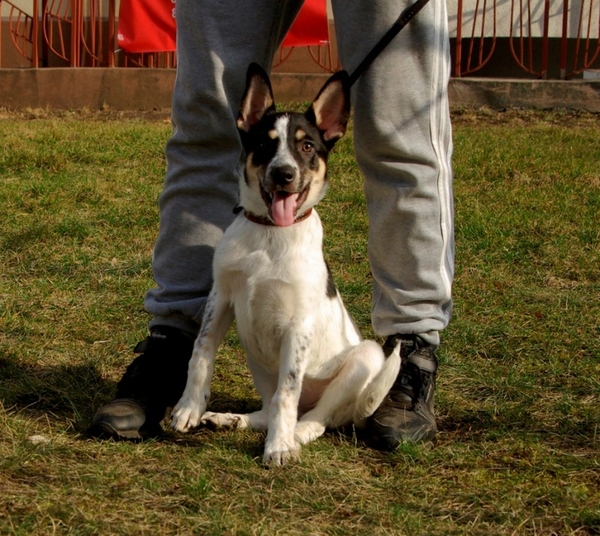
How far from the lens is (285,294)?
9.86ft

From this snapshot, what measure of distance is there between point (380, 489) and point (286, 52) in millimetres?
9399

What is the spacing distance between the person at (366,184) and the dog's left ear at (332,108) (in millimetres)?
52

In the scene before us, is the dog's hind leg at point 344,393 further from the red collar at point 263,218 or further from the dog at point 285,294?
the red collar at point 263,218

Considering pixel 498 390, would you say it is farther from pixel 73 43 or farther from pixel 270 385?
pixel 73 43

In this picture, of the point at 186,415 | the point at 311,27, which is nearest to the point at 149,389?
the point at 186,415

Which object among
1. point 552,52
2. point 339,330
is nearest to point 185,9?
point 339,330

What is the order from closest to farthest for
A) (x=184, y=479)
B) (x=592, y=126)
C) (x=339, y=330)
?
1. (x=184, y=479)
2. (x=339, y=330)
3. (x=592, y=126)

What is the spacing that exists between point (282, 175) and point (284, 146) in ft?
0.46

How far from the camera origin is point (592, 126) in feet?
28.6

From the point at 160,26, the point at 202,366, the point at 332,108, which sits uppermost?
the point at 160,26

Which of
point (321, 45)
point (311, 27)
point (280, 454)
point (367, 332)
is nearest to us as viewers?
point (280, 454)

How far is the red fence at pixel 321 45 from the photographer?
1083 centimetres

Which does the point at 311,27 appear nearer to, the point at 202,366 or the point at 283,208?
the point at 283,208

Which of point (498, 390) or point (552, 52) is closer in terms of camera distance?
point (498, 390)
